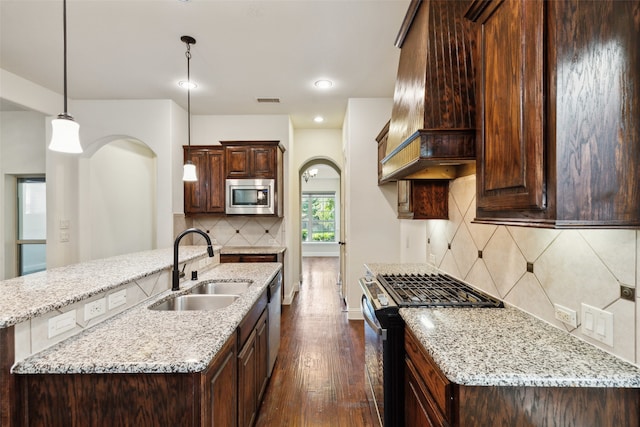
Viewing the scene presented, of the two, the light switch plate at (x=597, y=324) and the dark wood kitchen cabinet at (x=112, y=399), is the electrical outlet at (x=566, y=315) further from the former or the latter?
the dark wood kitchen cabinet at (x=112, y=399)

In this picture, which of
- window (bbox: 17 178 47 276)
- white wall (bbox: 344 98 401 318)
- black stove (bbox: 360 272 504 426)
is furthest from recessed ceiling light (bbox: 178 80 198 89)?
black stove (bbox: 360 272 504 426)

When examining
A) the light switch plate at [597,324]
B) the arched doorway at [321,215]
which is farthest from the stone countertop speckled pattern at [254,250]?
the arched doorway at [321,215]

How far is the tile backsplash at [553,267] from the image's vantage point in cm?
103

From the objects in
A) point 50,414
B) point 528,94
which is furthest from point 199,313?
point 528,94

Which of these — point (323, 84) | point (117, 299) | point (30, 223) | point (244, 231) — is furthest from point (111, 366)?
point (30, 223)

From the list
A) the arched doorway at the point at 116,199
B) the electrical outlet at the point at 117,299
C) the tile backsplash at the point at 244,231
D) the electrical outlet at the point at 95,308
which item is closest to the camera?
the electrical outlet at the point at 95,308

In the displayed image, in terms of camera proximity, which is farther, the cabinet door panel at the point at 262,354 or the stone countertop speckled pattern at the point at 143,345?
the cabinet door panel at the point at 262,354

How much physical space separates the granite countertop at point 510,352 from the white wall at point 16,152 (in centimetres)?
544

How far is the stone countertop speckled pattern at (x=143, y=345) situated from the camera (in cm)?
104

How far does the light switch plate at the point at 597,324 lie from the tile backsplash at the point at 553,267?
19mm

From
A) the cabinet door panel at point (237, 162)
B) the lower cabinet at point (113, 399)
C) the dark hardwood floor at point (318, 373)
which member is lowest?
the dark hardwood floor at point (318, 373)

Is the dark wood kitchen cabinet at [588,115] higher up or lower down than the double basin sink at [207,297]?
higher up

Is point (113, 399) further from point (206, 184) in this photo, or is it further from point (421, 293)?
point (206, 184)

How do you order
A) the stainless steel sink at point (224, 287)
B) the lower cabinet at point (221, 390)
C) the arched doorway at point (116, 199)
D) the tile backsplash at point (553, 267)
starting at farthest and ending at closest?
the arched doorway at point (116, 199) → the stainless steel sink at point (224, 287) → the lower cabinet at point (221, 390) → the tile backsplash at point (553, 267)
